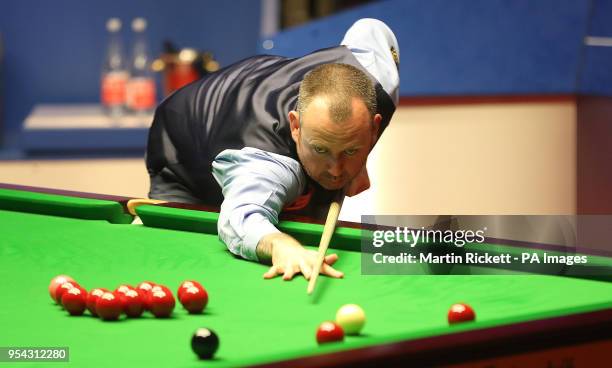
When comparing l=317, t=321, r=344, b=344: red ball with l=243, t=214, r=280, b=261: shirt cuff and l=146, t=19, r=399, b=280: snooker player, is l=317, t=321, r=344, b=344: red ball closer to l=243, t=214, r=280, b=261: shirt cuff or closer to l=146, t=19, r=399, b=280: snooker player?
l=146, t=19, r=399, b=280: snooker player

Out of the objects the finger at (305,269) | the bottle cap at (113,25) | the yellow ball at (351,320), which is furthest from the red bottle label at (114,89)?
the yellow ball at (351,320)

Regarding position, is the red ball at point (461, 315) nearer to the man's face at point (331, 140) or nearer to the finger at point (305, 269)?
the finger at point (305, 269)

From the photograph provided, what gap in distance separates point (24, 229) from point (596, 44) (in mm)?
2345

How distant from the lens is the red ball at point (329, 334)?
1436mm

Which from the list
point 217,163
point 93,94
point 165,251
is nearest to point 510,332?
point 165,251

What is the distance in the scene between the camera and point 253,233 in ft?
6.76

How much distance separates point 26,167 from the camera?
545 centimetres

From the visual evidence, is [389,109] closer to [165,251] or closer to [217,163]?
[217,163]

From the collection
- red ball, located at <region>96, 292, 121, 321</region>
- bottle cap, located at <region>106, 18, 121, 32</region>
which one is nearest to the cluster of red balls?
red ball, located at <region>96, 292, 121, 321</region>

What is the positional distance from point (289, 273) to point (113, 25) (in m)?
4.53

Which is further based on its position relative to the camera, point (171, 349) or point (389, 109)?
point (389, 109)

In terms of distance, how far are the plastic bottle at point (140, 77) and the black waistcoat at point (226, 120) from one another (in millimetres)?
2788

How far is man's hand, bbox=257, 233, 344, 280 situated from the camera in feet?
6.32

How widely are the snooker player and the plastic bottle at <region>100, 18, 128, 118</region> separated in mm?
2755
